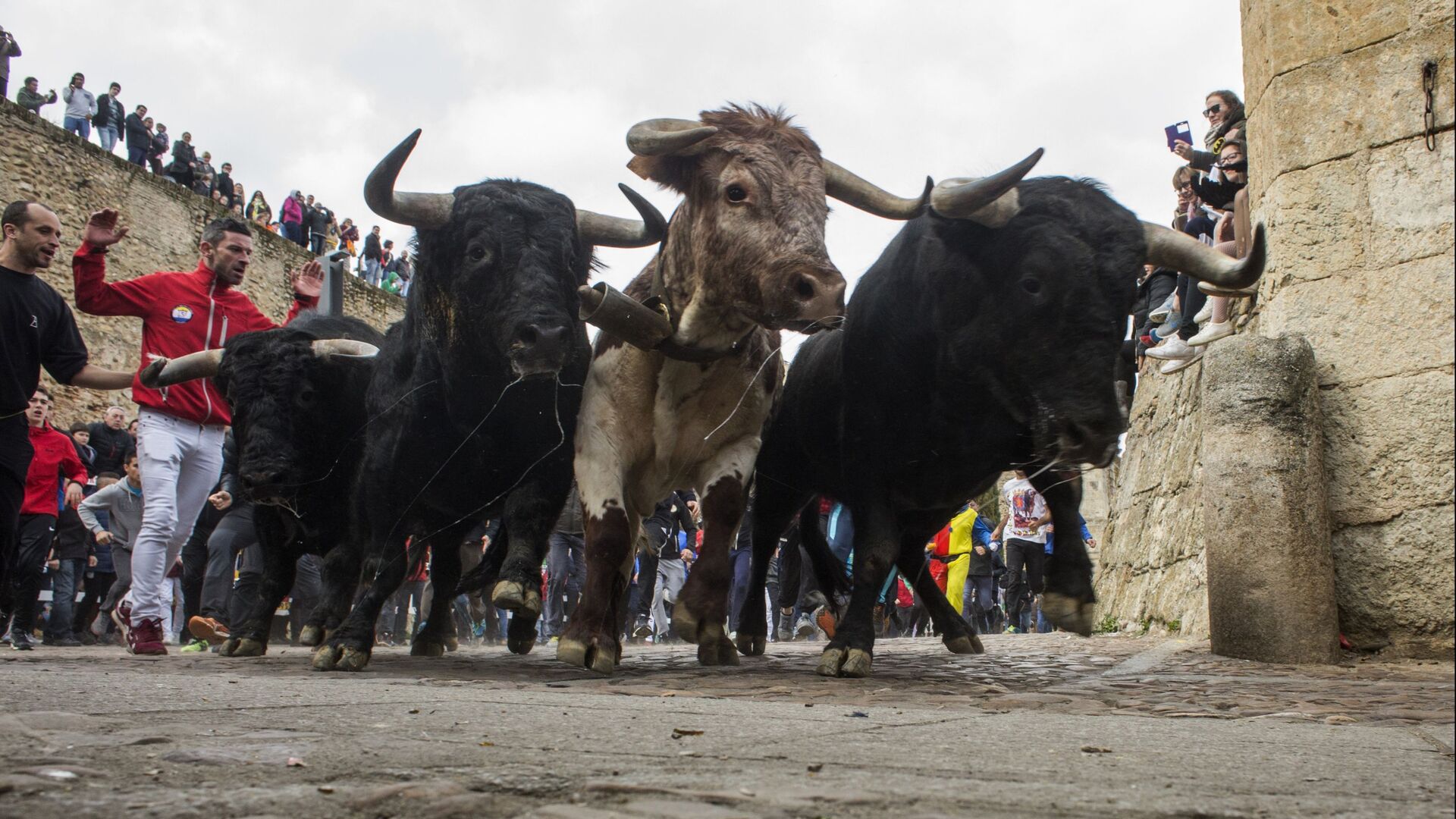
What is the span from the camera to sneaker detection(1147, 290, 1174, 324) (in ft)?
32.8

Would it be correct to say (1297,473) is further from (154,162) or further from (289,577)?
(154,162)

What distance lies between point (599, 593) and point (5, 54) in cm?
2745

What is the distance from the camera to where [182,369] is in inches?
274

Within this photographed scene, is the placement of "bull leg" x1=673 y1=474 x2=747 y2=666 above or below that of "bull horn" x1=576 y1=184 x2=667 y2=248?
below

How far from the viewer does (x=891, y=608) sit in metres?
15.0

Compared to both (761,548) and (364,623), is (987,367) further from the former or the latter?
(364,623)

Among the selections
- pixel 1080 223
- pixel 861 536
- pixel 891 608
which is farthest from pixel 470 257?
pixel 891 608

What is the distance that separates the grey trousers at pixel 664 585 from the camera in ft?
46.0

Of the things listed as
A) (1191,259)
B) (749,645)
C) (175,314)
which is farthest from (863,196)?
(175,314)

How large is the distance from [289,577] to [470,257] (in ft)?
9.13

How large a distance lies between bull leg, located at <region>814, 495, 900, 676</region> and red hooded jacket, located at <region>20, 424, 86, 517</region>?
604 centimetres

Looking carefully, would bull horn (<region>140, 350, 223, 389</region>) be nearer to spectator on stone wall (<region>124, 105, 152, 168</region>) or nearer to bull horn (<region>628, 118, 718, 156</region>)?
bull horn (<region>628, 118, 718, 156</region>)

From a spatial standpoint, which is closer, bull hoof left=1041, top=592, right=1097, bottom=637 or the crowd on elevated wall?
bull hoof left=1041, top=592, right=1097, bottom=637

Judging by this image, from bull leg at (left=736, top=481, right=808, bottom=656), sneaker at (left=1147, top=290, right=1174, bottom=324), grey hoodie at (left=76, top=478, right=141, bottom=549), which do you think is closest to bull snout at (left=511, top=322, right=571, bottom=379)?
bull leg at (left=736, top=481, right=808, bottom=656)
